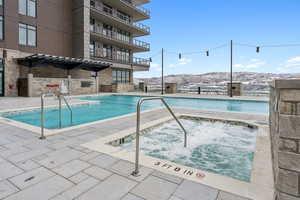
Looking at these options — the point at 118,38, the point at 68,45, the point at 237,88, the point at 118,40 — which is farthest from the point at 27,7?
the point at 237,88

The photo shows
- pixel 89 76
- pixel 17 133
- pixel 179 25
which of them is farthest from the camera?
pixel 179 25

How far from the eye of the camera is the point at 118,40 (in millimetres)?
21047

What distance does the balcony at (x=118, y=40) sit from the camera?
19.4m

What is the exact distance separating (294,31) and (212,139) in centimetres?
1839

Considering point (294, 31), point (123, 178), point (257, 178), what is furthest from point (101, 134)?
point (294, 31)

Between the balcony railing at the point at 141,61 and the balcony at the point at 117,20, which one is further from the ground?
the balcony at the point at 117,20

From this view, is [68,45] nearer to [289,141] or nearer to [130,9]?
[130,9]

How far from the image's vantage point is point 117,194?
1.82 metres

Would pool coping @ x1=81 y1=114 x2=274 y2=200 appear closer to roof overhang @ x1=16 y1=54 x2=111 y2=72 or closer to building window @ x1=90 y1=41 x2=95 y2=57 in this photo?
roof overhang @ x1=16 y1=54 x2=111 y2=72

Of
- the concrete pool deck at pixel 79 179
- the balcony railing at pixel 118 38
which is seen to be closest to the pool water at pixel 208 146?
the concrete pool deck at pixel 79 179

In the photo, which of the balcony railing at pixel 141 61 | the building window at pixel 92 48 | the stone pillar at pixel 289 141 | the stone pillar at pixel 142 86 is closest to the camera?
the stone pillar at pixel 289 141

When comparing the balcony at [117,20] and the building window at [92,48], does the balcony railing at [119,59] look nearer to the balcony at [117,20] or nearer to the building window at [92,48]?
the building window at [92,48]

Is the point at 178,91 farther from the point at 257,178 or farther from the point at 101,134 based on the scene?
the point at 257,178

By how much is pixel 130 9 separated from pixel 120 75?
8792 mm
